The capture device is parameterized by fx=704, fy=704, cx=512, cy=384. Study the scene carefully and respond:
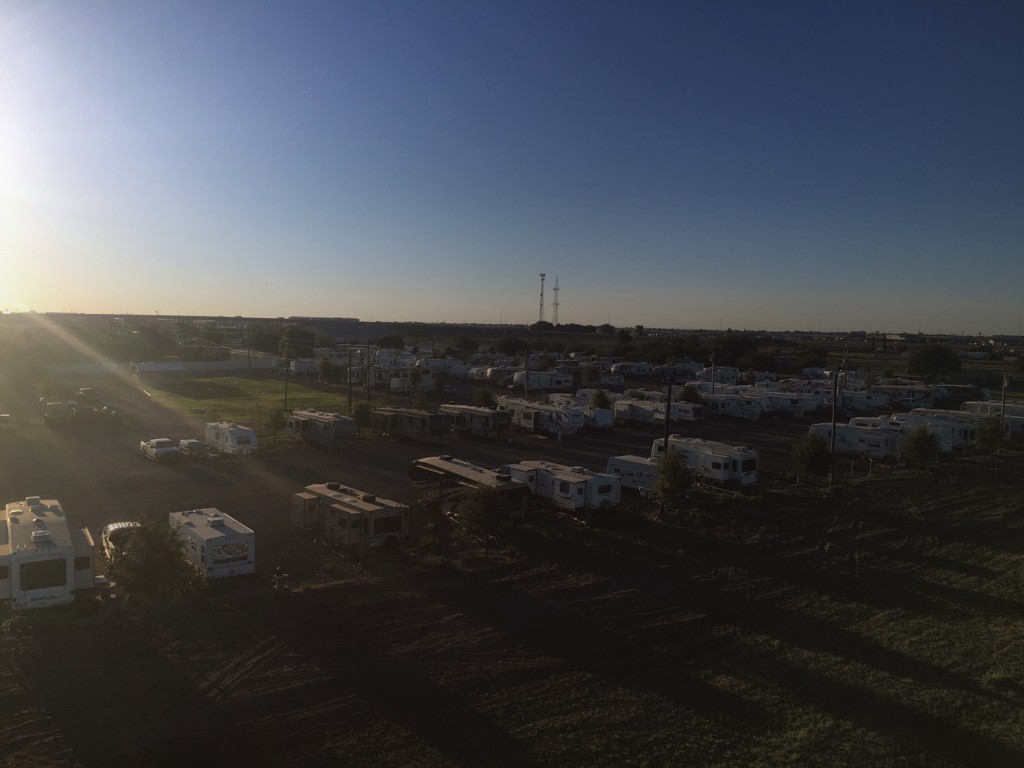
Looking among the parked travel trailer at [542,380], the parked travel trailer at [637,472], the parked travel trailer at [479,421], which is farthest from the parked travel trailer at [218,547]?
the parked travel trailer at [542,380]

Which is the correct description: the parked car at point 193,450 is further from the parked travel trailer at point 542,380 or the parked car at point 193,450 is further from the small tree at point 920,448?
the parked travel trailer at point 542,380

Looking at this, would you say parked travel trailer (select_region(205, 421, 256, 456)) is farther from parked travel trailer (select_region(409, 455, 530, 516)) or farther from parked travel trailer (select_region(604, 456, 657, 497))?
parked travel trailer (select_region(604, 456, 657, 497))

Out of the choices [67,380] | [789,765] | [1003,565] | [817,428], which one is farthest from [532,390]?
[789,765]

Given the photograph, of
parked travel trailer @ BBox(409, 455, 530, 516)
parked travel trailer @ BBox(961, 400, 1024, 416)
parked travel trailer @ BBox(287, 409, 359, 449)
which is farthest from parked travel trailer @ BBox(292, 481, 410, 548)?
parked travel trailer @ BBox(961, 400, 1024, 416)

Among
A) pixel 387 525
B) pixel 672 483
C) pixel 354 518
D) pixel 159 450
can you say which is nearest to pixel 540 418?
pixel 672 483

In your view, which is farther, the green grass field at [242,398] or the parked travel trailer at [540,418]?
the green grass field at [242,398]
